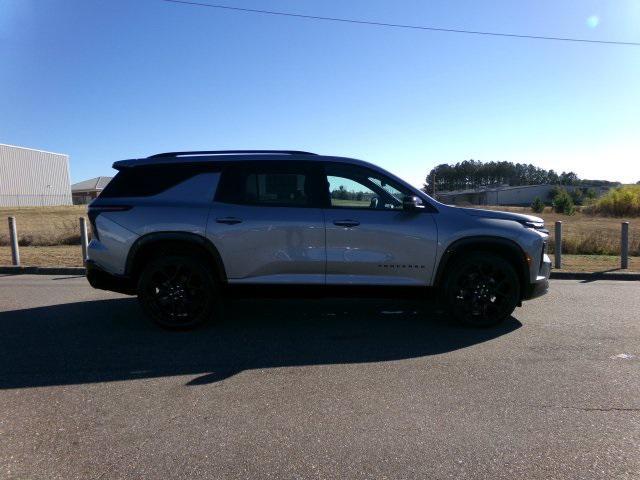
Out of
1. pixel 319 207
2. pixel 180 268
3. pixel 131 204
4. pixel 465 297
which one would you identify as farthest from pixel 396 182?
pixel 131 204

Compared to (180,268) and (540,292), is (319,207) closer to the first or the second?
(180,268)

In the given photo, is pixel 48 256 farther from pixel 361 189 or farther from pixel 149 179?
pixel 361 189

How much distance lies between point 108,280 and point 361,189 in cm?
308

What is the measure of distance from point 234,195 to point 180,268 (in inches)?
40.3

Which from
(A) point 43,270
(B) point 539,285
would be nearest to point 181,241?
(B) point 539,285

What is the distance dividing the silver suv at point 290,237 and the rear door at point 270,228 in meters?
0.01

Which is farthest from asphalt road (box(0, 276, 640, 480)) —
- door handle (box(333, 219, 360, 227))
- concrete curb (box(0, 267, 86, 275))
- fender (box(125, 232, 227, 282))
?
concrete curb (box(0, 267, 86, 275))

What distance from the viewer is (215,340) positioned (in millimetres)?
5129

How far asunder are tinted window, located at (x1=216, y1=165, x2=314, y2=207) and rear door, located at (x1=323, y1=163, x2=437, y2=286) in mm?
307

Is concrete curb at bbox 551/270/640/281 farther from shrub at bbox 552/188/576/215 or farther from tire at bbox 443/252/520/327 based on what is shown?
shrub at bbox 552/188/576/215

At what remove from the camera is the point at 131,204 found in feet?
17.8

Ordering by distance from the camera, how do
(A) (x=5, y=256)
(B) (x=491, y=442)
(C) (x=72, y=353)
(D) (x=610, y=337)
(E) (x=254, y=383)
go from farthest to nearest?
(A) (x=5, y=256)
(D) (x=610, y=337)
(C) (x=72, y=353)
(E) (x=254, y=383)
(B) (x=491, y=442)

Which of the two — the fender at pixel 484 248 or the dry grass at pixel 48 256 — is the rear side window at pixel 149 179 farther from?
the dry grass at pixel 48 256

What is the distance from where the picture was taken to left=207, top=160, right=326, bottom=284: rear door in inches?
209
